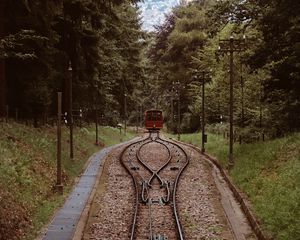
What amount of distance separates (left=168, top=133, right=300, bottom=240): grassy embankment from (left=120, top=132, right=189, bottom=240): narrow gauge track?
2443 millimetres

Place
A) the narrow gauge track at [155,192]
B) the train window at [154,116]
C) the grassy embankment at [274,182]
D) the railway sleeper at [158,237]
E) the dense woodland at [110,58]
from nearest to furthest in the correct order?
the grassy embankment at [274,182] → the railway sleeper at [158,237] → the narrow gauge track at [155,192] → the dense woodland at [110,58] → the train window at [154,116]

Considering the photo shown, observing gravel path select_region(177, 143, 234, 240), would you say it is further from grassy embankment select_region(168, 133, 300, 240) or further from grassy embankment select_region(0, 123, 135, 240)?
grassy embankment select_region(0, 123, 135, 240)

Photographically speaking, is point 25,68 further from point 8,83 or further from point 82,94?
point 82,94

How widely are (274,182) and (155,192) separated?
514cm

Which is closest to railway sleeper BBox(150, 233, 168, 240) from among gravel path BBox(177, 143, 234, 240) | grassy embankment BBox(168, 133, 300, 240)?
gravel path BBox(177, 143, 234, 240)

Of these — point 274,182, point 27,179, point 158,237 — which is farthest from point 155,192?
point 158,237

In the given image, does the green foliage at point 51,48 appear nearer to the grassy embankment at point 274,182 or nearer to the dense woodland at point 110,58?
the dense woodland at point 110,58

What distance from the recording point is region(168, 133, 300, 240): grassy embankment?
1309cm

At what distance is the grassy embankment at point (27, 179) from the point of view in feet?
44.3

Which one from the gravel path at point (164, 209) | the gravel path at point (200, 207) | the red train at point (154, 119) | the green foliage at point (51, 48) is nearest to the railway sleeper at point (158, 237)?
the gravel path at point (164, 209)

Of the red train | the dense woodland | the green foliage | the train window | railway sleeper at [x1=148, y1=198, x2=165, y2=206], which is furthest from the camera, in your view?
the train window

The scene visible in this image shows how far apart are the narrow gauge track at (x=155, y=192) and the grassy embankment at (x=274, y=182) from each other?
96.2 inches

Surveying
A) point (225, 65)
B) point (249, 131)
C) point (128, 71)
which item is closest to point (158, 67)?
point (128, 71)

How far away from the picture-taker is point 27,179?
1717 cm
